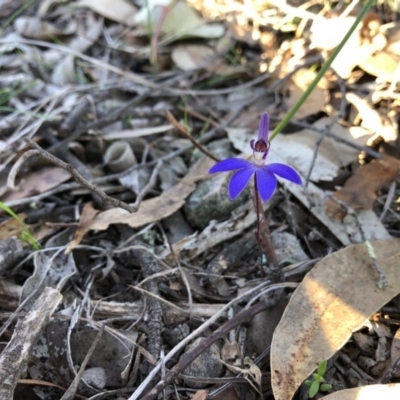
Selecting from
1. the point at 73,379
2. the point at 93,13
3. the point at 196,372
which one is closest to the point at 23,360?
the point at 73,379

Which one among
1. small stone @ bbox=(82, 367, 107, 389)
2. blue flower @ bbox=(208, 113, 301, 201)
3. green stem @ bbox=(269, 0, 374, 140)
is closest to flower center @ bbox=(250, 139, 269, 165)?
blue flower @ bbox=(208, 113, 301, 201)

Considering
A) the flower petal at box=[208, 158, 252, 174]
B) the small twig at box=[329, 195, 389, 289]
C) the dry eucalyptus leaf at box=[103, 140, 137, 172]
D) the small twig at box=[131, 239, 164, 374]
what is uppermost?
the flower petal at box=[208, 158, 252, 174]

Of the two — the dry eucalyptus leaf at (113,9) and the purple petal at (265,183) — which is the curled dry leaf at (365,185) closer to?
the purple petal at (265,183)

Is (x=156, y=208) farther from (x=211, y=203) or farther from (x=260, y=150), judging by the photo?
(x=260, y=150)

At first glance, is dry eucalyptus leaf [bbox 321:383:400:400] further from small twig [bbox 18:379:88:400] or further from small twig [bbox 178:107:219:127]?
small twig [bbox 178:107:219:127]

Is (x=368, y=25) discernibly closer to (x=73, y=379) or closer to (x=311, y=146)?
(x=311, y=146)

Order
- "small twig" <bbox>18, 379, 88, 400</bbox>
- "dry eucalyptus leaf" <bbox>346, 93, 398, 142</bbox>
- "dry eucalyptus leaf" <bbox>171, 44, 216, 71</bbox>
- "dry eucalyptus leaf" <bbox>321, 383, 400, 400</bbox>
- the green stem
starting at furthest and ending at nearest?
"dry eucalyptus leaf" <bbox>171, 44, 216, 71</bbox>
"dry eucalyptus leaf" <bbox>346, 93, 398, 142</bbox>
the green stem
"small twig" <bbox>18, 379, 88, 400</bbox>
"dry eucalyptus leaf" <bbox>321, 383, 400, 400</bbox>

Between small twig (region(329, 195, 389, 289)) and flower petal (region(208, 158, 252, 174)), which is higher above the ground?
flower petal (region(208, 158, 252, 174))

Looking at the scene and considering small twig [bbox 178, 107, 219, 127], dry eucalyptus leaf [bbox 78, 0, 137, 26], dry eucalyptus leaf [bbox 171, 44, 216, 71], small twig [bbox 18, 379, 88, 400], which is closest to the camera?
small twig [bbox 18, 379, 88, 400]

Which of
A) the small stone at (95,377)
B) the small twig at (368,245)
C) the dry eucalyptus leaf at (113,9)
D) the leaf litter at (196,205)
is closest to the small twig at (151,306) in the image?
the leaf litter at (196,205)
